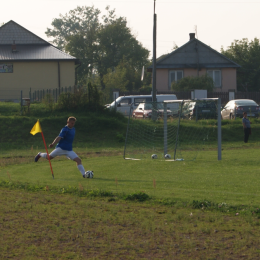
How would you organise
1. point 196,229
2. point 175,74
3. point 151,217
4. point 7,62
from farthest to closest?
point 175,74
point 7,62
point 151,217
point 196,229

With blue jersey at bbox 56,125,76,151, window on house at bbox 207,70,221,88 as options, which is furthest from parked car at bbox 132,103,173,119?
window on house at bbox 207,70,221,88

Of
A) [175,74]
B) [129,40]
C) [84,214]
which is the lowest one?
[84,214]

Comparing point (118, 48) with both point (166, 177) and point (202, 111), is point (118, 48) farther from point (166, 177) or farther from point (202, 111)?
point (166, 177)

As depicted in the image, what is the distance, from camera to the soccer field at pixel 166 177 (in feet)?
30.6

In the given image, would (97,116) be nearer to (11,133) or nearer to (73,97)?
(73,97)

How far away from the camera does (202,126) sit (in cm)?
2480

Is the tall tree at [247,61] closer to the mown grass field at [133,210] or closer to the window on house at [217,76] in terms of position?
the window on house at [217,76]

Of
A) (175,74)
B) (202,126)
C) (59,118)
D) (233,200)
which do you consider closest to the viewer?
(233,200)

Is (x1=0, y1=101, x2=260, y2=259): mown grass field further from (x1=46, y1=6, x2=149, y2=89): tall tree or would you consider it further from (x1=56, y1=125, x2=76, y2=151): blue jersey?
(x1=46, y1=6, x2=149, y2=89): tall tree

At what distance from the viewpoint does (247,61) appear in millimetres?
61812

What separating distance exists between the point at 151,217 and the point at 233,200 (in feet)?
6.06

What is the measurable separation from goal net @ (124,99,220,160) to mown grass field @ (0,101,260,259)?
10.6 feet

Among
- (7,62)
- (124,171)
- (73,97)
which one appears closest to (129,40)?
(7,62)

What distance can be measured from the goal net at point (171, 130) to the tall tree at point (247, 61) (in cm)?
3502
